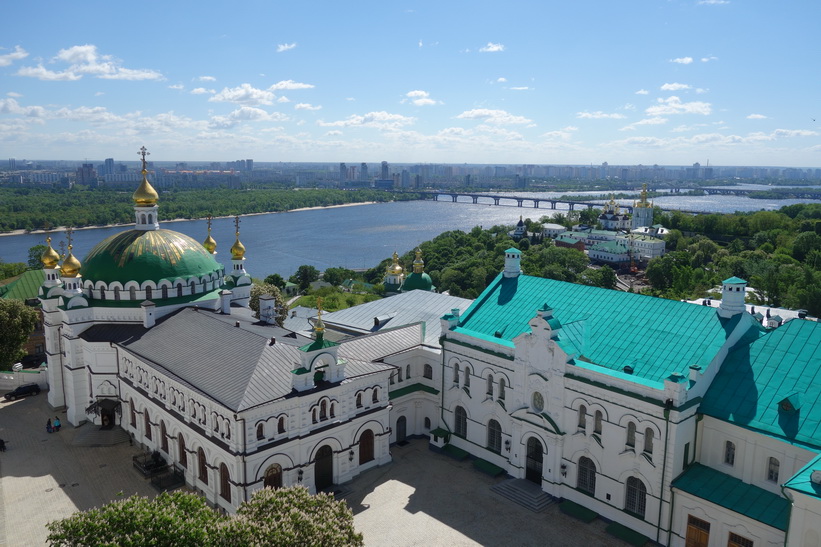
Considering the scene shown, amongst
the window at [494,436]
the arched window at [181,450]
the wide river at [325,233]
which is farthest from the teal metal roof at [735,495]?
the wide river at [325,233]

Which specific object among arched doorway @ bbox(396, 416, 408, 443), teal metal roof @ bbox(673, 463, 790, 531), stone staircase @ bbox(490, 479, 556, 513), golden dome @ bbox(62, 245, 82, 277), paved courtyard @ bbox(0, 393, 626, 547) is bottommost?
paved courtyard @ bbox(0, 393, 626, 547)

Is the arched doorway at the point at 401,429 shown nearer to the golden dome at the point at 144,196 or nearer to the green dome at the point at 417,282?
the green dome at the point at 417,282

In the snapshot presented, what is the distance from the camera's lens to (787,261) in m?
59.2

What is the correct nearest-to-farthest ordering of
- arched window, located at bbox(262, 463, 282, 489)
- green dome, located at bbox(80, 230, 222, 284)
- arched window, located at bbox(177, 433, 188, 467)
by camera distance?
arched window, located at bbox(262, 463, 282, 489) < arched window, located at bbox(177, 433, 188, 467) < green dome, located at bbox(80, 230, 222, 284)

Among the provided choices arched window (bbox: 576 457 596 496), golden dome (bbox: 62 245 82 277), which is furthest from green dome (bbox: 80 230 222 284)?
arched window (bbox: 576 457 596 496)

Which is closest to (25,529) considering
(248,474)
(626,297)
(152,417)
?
(152,417)

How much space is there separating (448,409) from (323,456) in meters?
4.55

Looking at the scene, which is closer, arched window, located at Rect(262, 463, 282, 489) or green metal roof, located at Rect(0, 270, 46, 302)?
arched window, located at Rect(262, 463, 282, 489)

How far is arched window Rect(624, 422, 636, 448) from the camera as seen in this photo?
51.0 ft

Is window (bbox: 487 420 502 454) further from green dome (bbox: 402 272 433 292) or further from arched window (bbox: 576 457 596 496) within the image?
green dome (bbox: 402 272 433 292)

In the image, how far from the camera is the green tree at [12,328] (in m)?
25.5

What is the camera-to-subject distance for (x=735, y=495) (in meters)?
14.1

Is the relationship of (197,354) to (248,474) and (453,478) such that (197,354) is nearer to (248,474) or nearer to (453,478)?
(248,474)

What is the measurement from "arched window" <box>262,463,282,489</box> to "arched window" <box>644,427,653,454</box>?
9.23m
